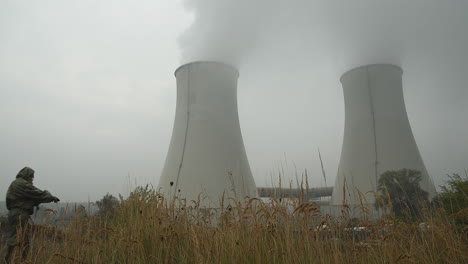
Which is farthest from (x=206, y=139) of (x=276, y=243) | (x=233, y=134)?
(x=276, y=243)

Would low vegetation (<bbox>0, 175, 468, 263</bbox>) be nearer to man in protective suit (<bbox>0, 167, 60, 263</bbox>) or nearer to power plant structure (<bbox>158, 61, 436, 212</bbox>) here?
man in protective suit (<bbox>0, 167, 60, 263</bbox>)

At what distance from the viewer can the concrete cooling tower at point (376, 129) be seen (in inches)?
332

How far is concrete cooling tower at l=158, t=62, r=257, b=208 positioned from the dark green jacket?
3.82 m

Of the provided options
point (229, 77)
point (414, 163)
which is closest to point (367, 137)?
point (414, 163)

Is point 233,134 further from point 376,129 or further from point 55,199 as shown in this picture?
point 55,199

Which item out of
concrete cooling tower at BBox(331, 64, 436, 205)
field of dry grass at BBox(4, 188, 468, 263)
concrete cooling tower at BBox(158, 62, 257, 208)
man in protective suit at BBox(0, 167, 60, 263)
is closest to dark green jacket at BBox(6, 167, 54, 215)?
man in protective suit at BBox(0, 167, 60, 263)

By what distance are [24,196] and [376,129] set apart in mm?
7889

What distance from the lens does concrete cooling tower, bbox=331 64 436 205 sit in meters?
8.45

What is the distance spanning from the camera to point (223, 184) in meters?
7.17

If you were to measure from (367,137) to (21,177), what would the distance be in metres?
7.83

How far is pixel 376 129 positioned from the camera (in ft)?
27.7

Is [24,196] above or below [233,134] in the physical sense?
below

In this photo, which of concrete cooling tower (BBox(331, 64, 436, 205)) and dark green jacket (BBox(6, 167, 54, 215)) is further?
concrete cooling tower (BBox(331, 64, 436, 205))

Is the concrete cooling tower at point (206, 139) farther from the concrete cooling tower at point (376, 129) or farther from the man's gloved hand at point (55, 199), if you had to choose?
the man's gloved hand at point (55, 199)
